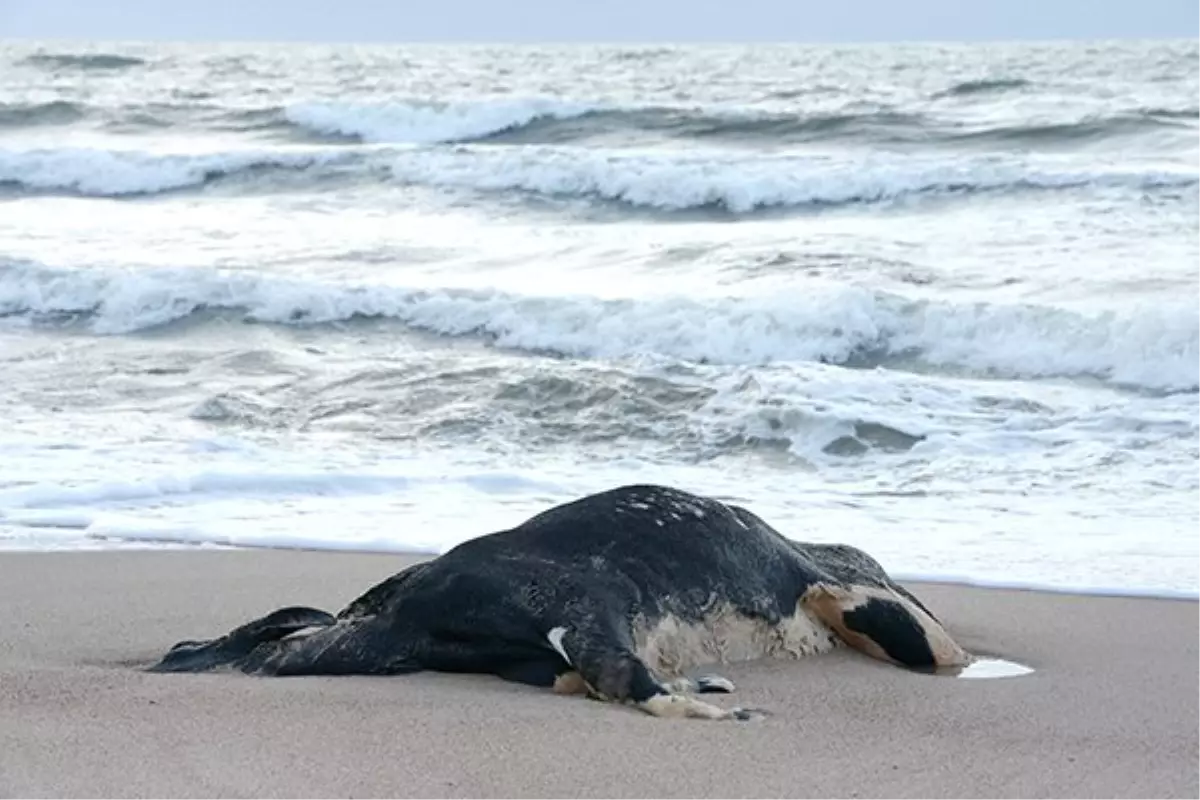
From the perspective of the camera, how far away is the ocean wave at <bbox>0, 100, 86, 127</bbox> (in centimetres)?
3023

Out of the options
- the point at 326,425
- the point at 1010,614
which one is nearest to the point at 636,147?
the point at 326,425

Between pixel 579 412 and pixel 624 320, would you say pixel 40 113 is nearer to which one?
pixel 624 320

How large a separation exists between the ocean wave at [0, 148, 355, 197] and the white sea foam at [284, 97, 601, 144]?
3.10 m

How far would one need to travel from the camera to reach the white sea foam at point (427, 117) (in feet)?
91.5

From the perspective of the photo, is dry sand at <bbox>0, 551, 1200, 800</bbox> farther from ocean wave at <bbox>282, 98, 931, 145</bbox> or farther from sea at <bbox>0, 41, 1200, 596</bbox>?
ocean wave at <bbox>282, 98, 931, 145</bbox>

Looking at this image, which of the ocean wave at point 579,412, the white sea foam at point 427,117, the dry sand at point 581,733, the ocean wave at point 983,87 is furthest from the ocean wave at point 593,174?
the dry sand at point 581,733

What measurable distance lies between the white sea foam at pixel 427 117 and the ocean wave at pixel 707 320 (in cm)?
1249

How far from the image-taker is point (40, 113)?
30.8 metres

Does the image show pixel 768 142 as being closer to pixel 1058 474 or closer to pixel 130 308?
pixel 130 308

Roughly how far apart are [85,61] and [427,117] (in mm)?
13717

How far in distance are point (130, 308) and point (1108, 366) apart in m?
7.80

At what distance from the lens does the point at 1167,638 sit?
18.4 ft

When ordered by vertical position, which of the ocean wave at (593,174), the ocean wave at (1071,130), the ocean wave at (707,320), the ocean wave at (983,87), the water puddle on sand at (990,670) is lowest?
the ocean wave at (707,320)

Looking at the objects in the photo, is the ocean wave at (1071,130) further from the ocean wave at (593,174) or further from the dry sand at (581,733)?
the dry sand at (581,733)
